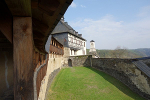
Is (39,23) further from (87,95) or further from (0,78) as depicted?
(87,95)

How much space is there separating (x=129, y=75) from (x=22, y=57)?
10.6 meters

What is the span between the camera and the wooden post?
152cm

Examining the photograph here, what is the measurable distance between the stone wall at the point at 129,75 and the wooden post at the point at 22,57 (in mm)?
9089

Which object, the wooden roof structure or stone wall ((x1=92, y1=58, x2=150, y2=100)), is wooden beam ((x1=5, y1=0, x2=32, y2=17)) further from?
stone wall ((x1=92, y1=58, x2=150, y2=100))

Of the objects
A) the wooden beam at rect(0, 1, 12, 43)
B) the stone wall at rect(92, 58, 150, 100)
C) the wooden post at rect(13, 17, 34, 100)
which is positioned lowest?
the stone wall at rect(92, 58, 150, 100)

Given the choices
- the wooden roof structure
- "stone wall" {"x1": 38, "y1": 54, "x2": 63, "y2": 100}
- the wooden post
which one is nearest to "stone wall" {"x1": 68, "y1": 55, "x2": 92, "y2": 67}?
"stone wall" {"x1": 38, "y1": 54, "x2": 63, "y2": 100}

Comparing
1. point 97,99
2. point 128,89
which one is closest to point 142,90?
point 128,89

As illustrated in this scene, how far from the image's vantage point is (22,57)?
1.57m

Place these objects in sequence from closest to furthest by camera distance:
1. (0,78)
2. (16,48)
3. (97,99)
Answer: (16,48) < (0,78) < (97,99)

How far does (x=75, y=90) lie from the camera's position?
9.52 meters

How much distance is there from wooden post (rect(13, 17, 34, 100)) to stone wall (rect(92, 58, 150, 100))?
9089 mm

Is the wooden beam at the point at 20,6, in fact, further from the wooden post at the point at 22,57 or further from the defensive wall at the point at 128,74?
the defensive wall at the point at 128,74

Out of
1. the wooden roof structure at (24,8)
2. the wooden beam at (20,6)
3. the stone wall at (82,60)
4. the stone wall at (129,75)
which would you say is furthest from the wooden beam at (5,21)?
the stone wall at (82,60)

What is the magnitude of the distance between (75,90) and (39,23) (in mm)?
8741
